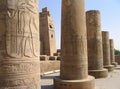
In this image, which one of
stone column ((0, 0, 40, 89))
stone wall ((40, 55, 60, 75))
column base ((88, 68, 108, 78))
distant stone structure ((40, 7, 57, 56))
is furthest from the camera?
distant stone structure ((40, 7, 57, 56))

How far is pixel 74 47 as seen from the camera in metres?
7.52

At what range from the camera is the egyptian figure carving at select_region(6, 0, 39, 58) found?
132 inches

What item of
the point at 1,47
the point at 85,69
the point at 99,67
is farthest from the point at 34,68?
the point at 99,67

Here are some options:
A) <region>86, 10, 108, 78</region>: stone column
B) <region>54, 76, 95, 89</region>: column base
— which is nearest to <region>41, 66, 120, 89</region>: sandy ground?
<region>86, 10, 108, 78</region>: stone column

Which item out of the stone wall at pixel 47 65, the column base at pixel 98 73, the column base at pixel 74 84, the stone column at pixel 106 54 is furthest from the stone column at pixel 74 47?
the stone column at pixel 106 54

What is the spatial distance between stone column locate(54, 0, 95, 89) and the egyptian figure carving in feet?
13.1

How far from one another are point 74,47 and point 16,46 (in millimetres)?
4334

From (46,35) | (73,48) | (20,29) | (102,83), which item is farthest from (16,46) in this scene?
(46,35)

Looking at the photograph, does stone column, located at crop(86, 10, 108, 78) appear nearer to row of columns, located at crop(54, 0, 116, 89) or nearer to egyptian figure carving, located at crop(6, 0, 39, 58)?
row of columns, located at crop(54, 0, 116, 89)

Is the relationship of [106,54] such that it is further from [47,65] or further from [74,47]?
[74,47]

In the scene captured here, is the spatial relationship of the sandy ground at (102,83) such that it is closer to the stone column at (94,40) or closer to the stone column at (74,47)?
the stone column at (94,40)

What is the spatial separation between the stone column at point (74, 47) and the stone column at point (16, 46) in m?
3.92

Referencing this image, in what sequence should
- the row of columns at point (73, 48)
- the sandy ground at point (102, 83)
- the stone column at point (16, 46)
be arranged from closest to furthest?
1. the stone column at point (16, 46)
2. the row of columns at point (73, 48)
3. the sandy ground at point (102, 83)

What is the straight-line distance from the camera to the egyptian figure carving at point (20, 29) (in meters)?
3.36
